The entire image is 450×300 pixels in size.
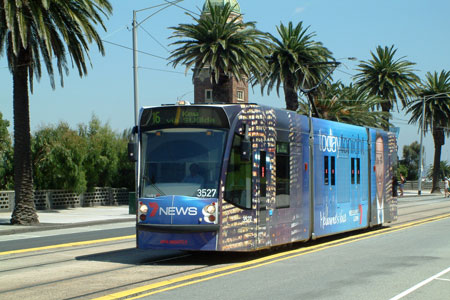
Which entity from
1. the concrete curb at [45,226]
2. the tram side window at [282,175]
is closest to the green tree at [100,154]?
the concrete curb at [45,226]

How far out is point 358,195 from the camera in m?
18.8

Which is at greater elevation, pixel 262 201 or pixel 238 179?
pixel 238 179

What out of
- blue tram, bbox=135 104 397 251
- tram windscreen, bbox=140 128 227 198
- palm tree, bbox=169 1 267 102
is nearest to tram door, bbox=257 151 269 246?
blue tram, bbox=135 104 397 251

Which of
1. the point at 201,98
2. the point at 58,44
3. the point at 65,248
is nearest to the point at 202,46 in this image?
the point at 58,44

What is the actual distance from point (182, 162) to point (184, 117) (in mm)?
922

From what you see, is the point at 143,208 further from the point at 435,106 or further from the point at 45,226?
the point at 435,106

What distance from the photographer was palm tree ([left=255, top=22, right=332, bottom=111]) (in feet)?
140

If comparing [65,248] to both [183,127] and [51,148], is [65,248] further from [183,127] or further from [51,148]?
[51,148]

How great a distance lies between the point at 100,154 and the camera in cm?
4134

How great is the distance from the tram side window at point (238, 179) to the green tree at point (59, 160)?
25971mm

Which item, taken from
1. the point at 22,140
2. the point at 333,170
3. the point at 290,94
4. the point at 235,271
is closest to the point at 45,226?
the point at 22,140

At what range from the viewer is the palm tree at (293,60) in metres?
42.7

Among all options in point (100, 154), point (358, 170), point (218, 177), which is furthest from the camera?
point (100, 154)

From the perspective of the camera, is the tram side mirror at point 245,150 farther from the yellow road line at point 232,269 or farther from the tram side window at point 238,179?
the yellow road line at point 232,269
